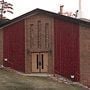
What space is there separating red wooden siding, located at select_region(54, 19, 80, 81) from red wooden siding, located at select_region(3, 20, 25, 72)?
163 inches

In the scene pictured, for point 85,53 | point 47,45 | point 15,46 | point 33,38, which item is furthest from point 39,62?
point 85,53

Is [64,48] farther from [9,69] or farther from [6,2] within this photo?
[6,2]

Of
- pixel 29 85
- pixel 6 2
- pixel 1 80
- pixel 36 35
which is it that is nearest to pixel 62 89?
pixel 29 85

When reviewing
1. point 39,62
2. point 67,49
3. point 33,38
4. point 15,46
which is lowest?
point 39,62

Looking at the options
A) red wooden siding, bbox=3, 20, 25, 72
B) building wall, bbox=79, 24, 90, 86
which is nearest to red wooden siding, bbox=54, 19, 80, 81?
building wall, bbox=79, 24, 90, 86

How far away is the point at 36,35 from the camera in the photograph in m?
45.7

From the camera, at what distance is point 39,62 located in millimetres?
45688

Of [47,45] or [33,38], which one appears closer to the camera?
[47,45]

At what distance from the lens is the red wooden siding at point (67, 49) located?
1698 inches

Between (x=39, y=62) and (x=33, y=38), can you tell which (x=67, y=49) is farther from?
(x=33, y=38)

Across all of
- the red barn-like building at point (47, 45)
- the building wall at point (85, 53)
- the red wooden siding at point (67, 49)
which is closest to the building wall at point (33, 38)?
the red barn-like building at point (47, 45)

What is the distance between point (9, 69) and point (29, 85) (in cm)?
1200

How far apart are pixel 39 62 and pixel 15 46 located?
11.4 feet

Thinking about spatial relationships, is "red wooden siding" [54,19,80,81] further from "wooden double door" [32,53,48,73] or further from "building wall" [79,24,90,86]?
"wooden double door" [32,53,48,73]
